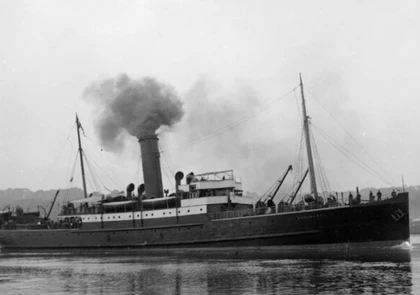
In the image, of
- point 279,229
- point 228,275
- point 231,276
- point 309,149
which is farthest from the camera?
point 309,149

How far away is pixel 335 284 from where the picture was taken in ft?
71.6

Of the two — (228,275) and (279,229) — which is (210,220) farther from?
(228,275)

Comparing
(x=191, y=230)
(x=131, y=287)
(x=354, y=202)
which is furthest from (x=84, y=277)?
(x=354, y=202)

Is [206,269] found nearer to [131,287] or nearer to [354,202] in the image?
[131,287]

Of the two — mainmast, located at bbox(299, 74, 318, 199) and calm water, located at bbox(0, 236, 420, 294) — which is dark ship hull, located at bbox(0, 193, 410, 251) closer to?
calm water, located at bbox(0, 236, 420, 294)

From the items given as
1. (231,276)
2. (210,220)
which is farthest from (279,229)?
(231,276)

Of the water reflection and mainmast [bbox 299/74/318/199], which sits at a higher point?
mainmast [bbox 299/74/318/199]

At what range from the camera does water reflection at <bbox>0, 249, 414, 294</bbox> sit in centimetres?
2155

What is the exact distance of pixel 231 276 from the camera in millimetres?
25422

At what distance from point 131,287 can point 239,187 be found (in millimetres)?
22145

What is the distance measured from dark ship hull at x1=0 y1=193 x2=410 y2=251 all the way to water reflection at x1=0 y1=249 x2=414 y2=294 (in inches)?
59.9

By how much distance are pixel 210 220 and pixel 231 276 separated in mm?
15925

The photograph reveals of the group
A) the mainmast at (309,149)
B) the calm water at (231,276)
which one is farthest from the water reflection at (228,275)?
the mainmast at (309,149)

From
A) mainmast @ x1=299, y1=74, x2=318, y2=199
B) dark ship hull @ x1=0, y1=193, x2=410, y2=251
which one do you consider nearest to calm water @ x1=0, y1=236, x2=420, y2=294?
A: dark ship hull @ x1=0, y1=193, x2=410, y2=251
